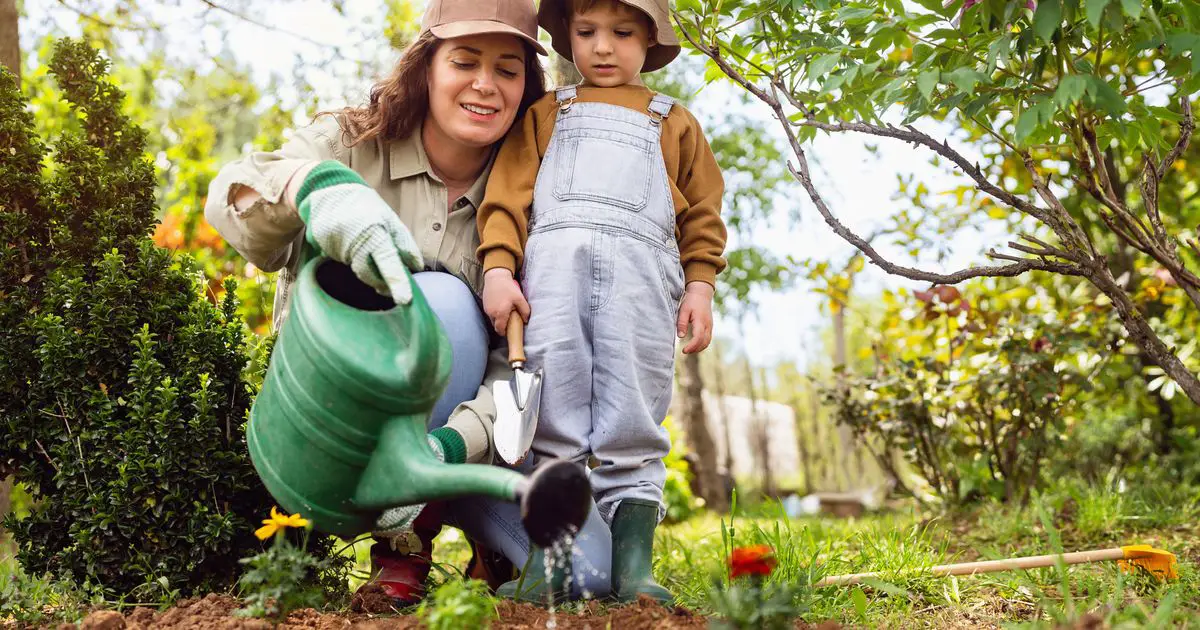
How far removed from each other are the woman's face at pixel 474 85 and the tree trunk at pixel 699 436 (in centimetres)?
471

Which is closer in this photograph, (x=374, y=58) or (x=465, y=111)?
(x=465, y=111)

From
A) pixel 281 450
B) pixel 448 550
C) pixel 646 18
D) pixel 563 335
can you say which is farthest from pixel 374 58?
pixel 281 450

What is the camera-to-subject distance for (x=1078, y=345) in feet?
11.6

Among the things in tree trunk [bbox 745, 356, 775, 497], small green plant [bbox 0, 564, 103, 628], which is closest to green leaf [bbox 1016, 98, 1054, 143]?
small green plant [bbox 0, 564, 103, 628]

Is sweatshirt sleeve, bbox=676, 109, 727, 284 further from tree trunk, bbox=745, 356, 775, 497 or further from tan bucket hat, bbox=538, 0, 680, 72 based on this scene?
tree trunk, bbox=745, 356, 775, 497

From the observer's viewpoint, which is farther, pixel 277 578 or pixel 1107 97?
pixel 1107 97

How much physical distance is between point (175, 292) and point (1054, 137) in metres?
2.05

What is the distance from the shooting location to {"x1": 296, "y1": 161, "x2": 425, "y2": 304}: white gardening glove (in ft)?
5.07

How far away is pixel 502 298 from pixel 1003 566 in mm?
1286

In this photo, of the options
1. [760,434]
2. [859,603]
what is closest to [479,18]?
[859,603]

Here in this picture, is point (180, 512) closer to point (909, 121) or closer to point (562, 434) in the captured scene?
point (562, 434)

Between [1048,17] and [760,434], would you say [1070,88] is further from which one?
[760,434]

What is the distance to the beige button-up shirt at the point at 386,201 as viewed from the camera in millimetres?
1849

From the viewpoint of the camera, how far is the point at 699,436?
6914mm
